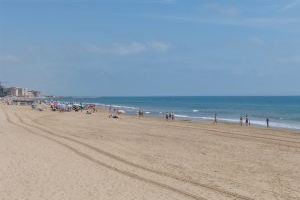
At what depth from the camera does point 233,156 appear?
760 inches

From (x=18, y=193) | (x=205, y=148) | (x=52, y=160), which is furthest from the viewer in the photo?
(x=205, y=148)

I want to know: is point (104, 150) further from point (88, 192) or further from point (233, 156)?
point (88, 192)

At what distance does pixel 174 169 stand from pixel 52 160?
402 cm

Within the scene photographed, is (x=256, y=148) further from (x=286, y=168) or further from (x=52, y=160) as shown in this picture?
(x=52, y=160)

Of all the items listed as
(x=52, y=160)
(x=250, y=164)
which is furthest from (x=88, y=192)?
(x=250, y=164)

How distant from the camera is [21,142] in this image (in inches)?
880

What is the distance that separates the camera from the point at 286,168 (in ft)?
53.3

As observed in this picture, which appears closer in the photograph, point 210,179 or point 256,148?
point 210,179

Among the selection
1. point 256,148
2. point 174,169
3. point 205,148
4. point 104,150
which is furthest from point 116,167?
point 256,148

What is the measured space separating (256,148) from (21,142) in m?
9.96

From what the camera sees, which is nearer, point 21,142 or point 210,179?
point 210,179

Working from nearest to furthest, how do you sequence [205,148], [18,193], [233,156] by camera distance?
[18,193] < [233,156] < [205,148]

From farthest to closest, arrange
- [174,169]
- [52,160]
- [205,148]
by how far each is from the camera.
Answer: [205,148], [52,160], [174,169]

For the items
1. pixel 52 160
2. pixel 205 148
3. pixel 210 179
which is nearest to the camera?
pixel 210 179
